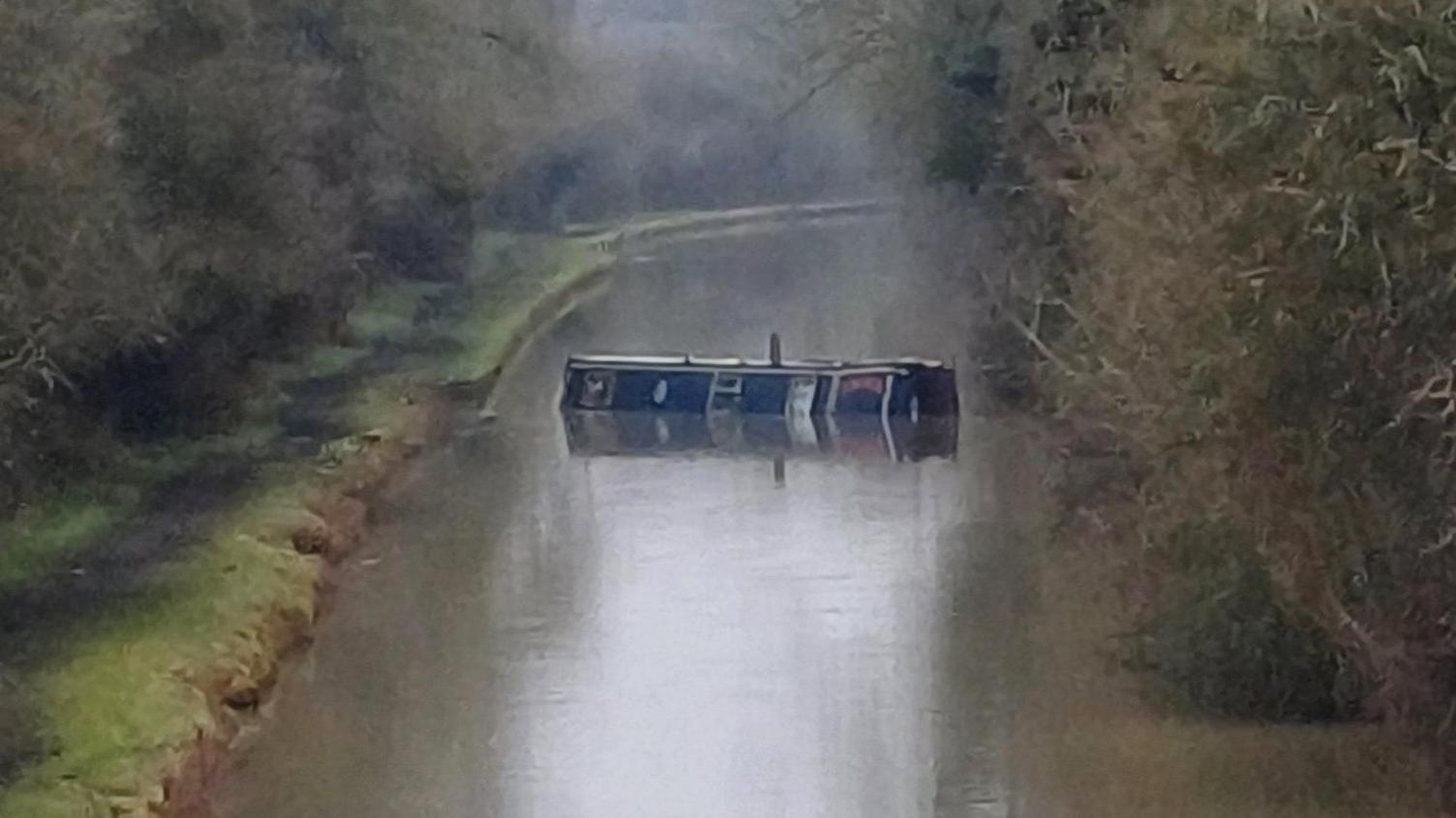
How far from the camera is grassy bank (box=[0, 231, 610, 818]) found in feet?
39.0

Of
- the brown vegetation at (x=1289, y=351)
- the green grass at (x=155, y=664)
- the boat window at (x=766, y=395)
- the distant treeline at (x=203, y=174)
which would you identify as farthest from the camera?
the boat window at (x=766, y=395)

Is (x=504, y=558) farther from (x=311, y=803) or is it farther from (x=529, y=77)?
(x=529, y=77)

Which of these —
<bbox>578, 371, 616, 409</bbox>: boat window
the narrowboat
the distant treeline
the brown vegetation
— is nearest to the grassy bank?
the distant treeline

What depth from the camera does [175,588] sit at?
50.0ft

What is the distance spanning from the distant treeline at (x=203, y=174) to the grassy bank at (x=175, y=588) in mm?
487

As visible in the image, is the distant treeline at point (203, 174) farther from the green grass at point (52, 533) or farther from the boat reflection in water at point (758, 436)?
the boat reflection in water at point (758, 436)

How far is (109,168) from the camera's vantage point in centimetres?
1525

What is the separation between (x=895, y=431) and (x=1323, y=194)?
13487 mm

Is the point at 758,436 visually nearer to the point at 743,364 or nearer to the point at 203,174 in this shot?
the point at 743,364

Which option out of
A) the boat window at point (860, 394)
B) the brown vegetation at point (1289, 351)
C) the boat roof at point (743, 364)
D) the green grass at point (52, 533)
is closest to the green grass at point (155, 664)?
the green grass at point (52, 533)

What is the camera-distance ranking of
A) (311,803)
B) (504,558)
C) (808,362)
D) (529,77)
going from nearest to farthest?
(311,803)
(504,558)
(808,362)
(529,77)

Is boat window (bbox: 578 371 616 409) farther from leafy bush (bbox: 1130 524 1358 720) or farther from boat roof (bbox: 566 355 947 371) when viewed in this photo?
leafy bush (bbox: 1130 524 1358 720)

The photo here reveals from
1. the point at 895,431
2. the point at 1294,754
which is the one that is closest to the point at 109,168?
the point at 1294,754

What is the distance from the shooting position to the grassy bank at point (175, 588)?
11891mm
